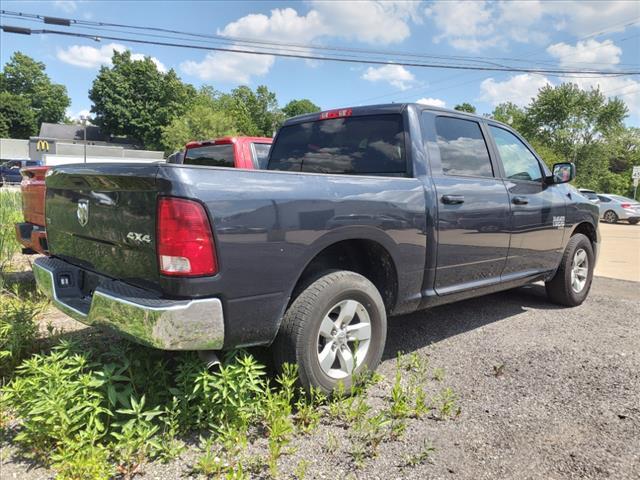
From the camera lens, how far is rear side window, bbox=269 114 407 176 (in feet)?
11.6

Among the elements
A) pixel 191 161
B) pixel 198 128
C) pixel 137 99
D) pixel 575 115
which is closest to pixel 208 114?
pixel 198 128

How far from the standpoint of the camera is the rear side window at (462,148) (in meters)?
3.72

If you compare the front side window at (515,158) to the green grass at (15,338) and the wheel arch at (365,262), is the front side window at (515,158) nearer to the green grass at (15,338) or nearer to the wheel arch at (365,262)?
the wheel arch at (365,262)

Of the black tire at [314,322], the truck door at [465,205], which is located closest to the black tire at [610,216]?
the truck door at [465,205]

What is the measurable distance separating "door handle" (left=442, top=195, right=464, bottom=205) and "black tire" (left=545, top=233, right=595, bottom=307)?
2162mm

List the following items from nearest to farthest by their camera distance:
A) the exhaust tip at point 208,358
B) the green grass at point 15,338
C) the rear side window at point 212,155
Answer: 1. the exhaust tip at point 208,358
2. the green grass at point 15,338
3. the rear side window at point 212,155

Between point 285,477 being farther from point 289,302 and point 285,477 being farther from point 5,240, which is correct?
point 5,240

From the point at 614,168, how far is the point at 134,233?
66.2m

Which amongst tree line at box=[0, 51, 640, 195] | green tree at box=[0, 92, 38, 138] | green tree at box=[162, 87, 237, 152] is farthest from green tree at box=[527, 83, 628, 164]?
green tree at box=[0, 92, 38, 138]

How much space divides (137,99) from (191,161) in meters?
64.7

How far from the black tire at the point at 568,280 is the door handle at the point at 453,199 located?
216 cm

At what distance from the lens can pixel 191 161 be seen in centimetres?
670

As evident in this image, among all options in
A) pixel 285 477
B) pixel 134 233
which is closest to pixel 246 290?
pixel 134 233

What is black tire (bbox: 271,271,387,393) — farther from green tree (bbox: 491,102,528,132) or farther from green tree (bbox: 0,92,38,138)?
green tree (bbox: 0,92,38,138)
